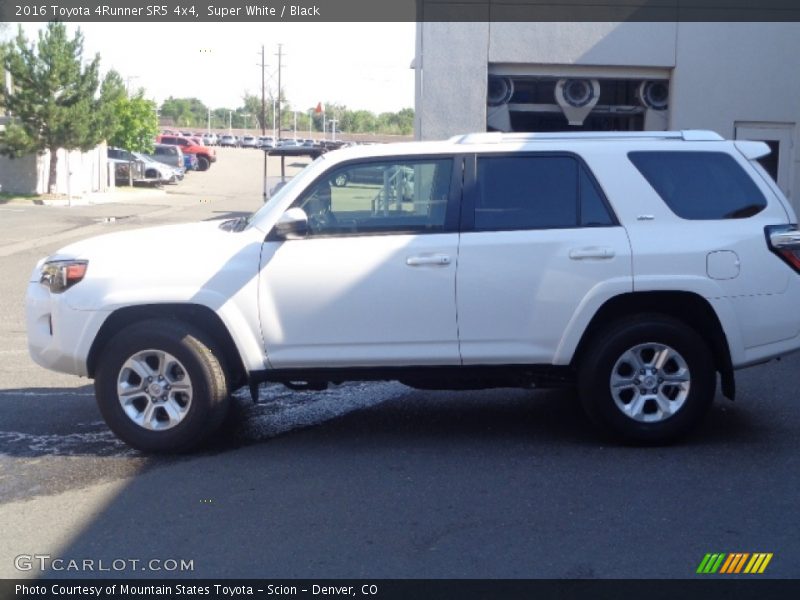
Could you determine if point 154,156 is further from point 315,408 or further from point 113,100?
point 315,408

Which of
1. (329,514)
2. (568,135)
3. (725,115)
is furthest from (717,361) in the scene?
(725,115)

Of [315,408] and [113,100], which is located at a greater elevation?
[113,100]

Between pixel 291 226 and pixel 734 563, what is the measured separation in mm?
3367

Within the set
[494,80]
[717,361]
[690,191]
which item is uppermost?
[494,80]

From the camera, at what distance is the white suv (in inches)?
268

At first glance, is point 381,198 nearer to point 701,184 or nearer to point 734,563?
point 701,184

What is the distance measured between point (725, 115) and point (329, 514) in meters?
12.9

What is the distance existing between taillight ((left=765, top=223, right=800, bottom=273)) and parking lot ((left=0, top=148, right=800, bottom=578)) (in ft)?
3.97

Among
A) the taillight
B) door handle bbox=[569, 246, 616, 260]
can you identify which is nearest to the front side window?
door handle bbox=[569, 246, 616, 260]

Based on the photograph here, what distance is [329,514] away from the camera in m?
5.75

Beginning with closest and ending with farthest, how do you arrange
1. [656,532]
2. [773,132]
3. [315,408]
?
[656,532] < [315,408] < [773,132]

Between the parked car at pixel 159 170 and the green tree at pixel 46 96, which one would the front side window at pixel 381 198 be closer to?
the green tree at pixel 46 96

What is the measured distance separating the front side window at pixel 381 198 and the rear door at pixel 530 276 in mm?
236

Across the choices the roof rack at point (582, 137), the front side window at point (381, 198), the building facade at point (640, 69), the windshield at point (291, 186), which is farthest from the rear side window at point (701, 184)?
the building facade at point (640, 69)
